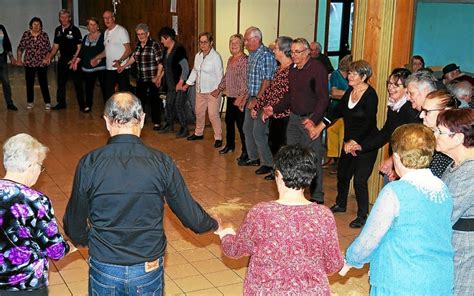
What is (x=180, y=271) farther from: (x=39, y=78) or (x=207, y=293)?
(x=39, y=78)

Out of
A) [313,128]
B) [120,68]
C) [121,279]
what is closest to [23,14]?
[120,68]

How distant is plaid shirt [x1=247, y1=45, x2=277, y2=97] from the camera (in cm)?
745

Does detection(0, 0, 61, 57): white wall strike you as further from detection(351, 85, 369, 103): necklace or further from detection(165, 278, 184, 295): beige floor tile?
detection(165, 278, 184, 295): beige floor tile

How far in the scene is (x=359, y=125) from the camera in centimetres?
575

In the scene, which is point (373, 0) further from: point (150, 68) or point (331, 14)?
point (331, 14)

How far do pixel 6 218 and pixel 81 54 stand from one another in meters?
8.26

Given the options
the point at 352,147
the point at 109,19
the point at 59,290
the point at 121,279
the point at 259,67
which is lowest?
the point at 59,290

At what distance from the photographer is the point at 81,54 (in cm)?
1078

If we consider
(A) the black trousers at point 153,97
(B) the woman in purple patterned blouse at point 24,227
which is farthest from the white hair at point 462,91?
(A) the black trousers at point 153,97

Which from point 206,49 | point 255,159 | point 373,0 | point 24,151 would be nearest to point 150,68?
point 206,49

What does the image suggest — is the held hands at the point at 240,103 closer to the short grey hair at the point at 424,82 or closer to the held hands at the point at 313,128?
the held hands at the point at 313,128

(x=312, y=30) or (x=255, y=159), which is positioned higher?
(x=312, y=30)

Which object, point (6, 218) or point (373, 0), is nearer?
point (6, 218)

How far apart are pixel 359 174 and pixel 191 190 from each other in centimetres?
195
